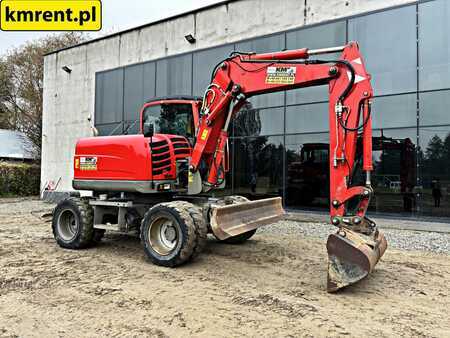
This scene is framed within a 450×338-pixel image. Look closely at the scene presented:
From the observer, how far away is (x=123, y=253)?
649cm

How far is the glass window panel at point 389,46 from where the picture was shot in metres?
9.92

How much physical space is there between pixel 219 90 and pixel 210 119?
0.50 meters

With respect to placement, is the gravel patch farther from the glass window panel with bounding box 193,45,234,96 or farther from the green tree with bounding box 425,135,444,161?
the glass window panel with bounding box 193,45,234,96

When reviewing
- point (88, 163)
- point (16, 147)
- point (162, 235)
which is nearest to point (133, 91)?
point (88, 163)

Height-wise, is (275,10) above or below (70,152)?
above

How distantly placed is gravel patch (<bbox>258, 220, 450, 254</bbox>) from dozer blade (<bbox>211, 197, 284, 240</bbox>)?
185 centimetres

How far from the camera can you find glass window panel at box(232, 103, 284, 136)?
11.9 metres

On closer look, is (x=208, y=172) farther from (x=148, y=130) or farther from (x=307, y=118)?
(x=307, y=118)

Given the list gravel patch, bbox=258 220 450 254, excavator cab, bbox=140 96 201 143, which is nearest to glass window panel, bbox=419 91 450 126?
gravel patch, bbox=258 220 450 254

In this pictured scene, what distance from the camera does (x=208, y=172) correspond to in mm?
6402

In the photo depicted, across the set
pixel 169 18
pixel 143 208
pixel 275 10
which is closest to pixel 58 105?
pixel 169 18

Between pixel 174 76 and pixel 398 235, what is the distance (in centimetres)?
987

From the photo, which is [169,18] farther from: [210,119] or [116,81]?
[210,119]

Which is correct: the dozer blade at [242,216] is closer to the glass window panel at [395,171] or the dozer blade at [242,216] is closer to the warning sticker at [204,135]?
the warning sticker at [204,135]
